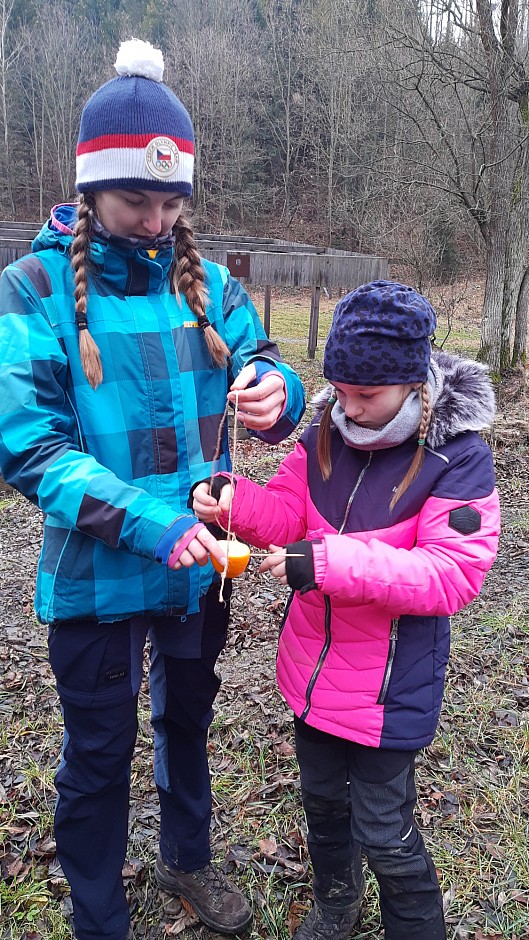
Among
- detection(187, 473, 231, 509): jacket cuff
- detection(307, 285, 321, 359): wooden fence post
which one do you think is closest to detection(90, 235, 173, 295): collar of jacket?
detection(187, 473, 231, 509): jacket cuff

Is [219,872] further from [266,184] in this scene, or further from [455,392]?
[266,184]

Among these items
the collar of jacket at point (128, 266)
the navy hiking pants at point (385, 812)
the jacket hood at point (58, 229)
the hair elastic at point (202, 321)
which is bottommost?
the navy hiking pants at point (385, 812)

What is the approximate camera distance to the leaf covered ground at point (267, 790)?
2473 mm

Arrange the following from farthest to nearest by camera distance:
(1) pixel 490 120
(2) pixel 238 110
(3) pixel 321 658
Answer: (2) pixel 238 110 → (1) pixel 490 120 → (3) pixel 321 658

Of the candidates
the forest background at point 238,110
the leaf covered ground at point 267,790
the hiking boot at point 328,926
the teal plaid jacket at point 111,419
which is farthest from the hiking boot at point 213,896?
the forest background at point 238,110

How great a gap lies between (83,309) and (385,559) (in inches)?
39.5

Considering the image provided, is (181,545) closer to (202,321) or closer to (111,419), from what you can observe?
(111,419)

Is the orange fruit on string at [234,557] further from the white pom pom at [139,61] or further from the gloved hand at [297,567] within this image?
the white pom pom at [139,61]

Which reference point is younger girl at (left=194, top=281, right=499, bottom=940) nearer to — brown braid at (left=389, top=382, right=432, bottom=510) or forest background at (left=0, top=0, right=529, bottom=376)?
brown braid at (left=389, top=382, right=432, bottom=510)

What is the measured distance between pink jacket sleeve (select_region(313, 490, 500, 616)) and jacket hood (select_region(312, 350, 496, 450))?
193 mm

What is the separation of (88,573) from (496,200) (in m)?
9.78

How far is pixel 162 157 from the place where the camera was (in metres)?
1.73

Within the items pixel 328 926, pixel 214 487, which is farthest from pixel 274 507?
pixel 328 926

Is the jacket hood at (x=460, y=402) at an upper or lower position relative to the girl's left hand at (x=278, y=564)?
upper
